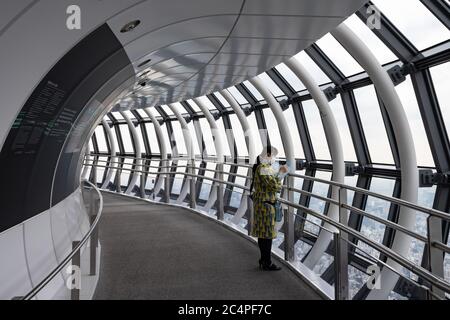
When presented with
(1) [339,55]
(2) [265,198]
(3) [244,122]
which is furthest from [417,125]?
(3) [244,122]

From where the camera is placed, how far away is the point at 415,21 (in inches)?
273

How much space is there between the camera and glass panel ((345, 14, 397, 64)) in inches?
315

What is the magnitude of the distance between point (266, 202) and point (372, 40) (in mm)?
4944

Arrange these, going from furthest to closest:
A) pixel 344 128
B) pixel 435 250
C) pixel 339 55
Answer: pixel 344 128
pixel 339 55
pixel 435 250

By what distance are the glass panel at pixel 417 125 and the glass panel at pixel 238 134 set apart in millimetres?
8338

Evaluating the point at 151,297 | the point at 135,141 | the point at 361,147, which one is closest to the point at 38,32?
the point at 151,297

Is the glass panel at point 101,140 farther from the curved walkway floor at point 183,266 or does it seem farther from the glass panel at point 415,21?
the glass panel at point 415,21

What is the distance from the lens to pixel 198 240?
6.36 metres

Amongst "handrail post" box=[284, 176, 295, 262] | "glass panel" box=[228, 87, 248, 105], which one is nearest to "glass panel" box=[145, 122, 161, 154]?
"glass panel" box=[228, 87, 248, 105]

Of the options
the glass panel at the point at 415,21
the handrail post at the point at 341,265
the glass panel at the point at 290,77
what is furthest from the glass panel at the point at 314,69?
the handrail post at the point at 341,265

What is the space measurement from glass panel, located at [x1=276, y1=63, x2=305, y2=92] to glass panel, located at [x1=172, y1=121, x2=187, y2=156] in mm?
8792

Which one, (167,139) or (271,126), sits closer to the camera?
(271,126)

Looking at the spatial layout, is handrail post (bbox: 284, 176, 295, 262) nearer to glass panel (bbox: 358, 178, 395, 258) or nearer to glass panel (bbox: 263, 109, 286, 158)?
glass panel (bbox: 358, 178, 395, 258)

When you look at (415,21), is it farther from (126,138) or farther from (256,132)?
(126,138)
